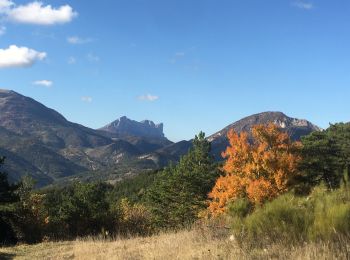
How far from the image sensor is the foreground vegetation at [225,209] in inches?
307

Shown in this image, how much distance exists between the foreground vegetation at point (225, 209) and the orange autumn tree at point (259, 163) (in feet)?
0.34

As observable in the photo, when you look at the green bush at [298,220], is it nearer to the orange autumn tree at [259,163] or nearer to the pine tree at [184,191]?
the orange autumn tree at [259,163]

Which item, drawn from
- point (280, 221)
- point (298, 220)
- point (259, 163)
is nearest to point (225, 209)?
point (280, 221)

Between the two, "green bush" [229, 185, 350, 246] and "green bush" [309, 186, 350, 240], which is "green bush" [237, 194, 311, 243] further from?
"green bush" [309, 186, 350, 240]

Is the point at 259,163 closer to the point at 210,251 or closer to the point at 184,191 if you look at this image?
the point at 184,191

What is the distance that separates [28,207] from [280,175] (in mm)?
23529

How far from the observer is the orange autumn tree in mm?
45562

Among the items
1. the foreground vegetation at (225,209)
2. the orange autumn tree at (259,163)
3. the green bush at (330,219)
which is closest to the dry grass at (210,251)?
the foreground vegetation at (225,209)

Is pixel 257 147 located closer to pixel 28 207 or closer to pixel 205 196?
pixel 205 196

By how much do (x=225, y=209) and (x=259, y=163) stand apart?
35881 millimetres

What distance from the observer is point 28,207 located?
40438 mm

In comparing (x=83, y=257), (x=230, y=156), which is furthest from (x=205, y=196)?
(x=83, y=257)

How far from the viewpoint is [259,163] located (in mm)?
47406

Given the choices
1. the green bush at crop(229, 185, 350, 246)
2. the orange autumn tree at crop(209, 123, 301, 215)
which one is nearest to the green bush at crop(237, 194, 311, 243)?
the green bush at crop(229, 185, 350, 246)
